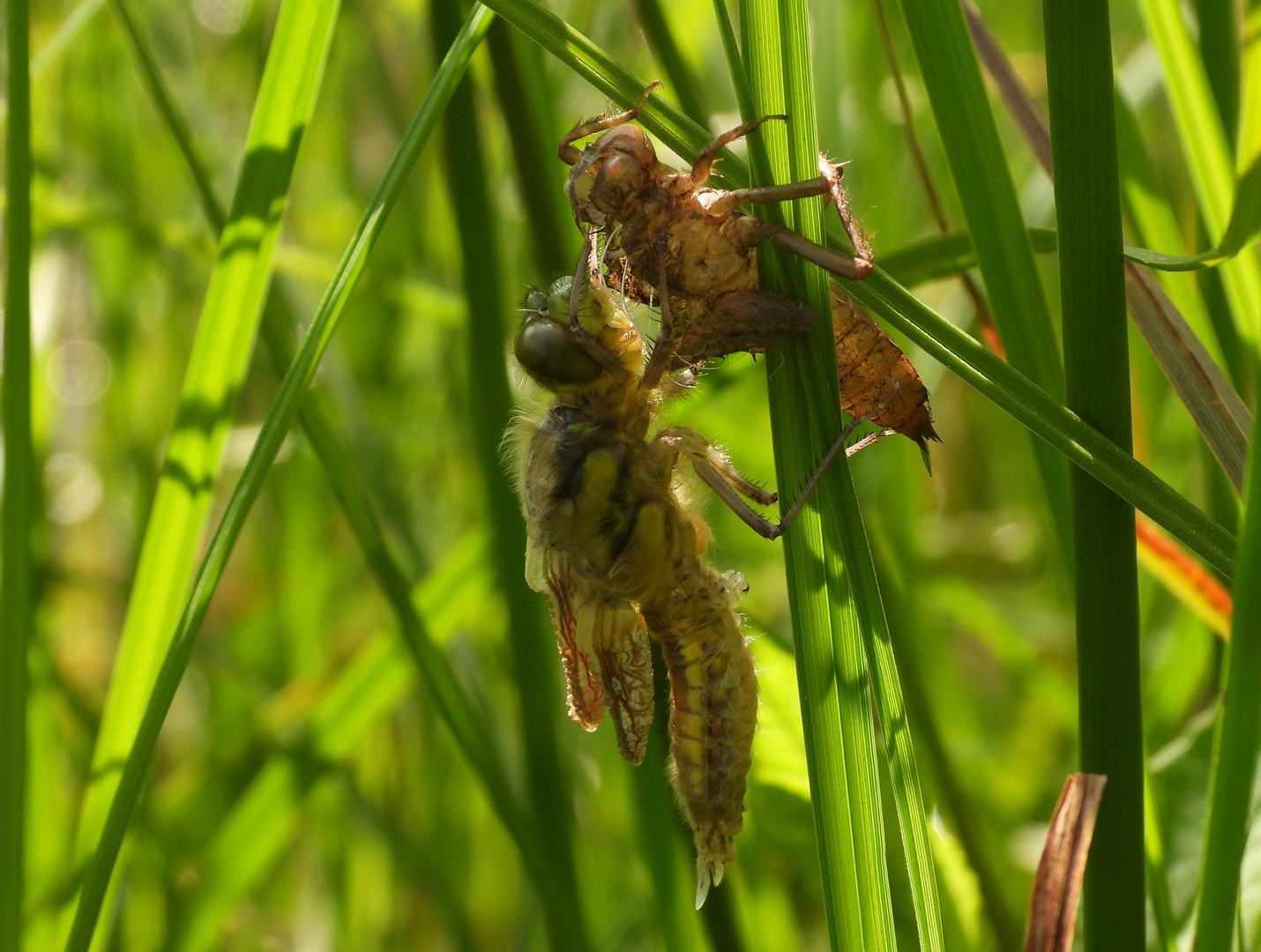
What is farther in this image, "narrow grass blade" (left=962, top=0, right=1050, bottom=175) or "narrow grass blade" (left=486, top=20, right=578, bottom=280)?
"narrow grass blade" (left=486, top=20, right=578, bottom=280)

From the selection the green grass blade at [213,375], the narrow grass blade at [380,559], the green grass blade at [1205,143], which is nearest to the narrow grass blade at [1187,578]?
the green grass blade at [1205,143]

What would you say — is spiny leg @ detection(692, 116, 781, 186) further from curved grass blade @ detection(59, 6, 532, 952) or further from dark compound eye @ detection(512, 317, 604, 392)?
dark compound eye @ detection(512, 317, 604, 392)

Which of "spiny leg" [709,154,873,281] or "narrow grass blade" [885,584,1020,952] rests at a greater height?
"spiny leg" [709,154,873,281]

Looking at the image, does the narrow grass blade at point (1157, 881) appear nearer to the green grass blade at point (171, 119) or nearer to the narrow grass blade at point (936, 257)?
the narrow grass blade at point (936, 257)

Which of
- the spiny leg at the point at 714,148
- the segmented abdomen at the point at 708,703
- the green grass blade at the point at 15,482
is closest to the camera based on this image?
the spiny leg at the point at 714,148

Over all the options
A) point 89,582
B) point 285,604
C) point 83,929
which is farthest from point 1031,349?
point 89,582

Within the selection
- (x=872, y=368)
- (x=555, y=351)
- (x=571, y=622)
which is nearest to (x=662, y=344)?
(x=555, y=351)

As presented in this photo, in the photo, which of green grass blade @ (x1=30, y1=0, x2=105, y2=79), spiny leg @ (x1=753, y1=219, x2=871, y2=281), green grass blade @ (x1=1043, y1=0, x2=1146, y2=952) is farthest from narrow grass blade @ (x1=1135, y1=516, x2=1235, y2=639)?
green grass blade @ (x1=30, y1=0, x2=105, y2=79)
